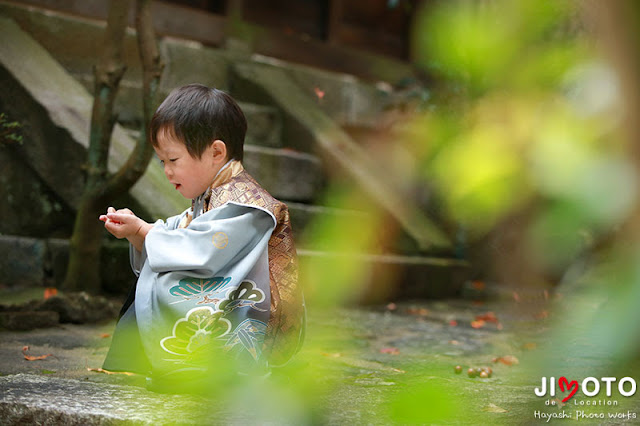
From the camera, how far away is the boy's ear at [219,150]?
7.09 feet

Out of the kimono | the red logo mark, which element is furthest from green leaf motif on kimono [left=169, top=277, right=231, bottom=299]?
the red logo mark

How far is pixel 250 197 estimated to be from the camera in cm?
216

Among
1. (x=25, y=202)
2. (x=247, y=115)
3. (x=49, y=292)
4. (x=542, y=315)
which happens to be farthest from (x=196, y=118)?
(x=247, y=115)

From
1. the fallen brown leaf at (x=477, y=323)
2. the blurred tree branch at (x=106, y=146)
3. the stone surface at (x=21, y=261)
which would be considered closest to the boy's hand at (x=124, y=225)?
the blurred tree branch at (x=106, y=146)

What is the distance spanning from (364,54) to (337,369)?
5655 millimetres

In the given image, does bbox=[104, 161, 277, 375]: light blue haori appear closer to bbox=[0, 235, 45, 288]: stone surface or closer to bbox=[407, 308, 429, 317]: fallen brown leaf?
bbox=[0, 235, 45, 288]: stone surface

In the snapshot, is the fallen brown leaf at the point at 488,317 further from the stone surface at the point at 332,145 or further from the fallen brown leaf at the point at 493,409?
the fallen brown leaf at the point at 493,409

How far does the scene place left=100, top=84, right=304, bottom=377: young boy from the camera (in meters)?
2.04

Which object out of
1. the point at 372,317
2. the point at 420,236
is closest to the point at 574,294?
the point at 420,236

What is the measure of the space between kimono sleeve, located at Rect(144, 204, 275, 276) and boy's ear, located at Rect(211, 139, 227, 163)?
0.18 metres

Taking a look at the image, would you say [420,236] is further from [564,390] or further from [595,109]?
[595,109]

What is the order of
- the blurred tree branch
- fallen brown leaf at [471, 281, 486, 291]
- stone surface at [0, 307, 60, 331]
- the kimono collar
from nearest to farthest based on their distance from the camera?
1. the kimono collar
2. stone surface at [0, 307, 60, 331]
3. the blurred tree branch
4. fallen brown leaf at [471, 281, 486, 291]

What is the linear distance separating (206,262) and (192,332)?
223mm

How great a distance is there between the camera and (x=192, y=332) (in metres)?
2.05
